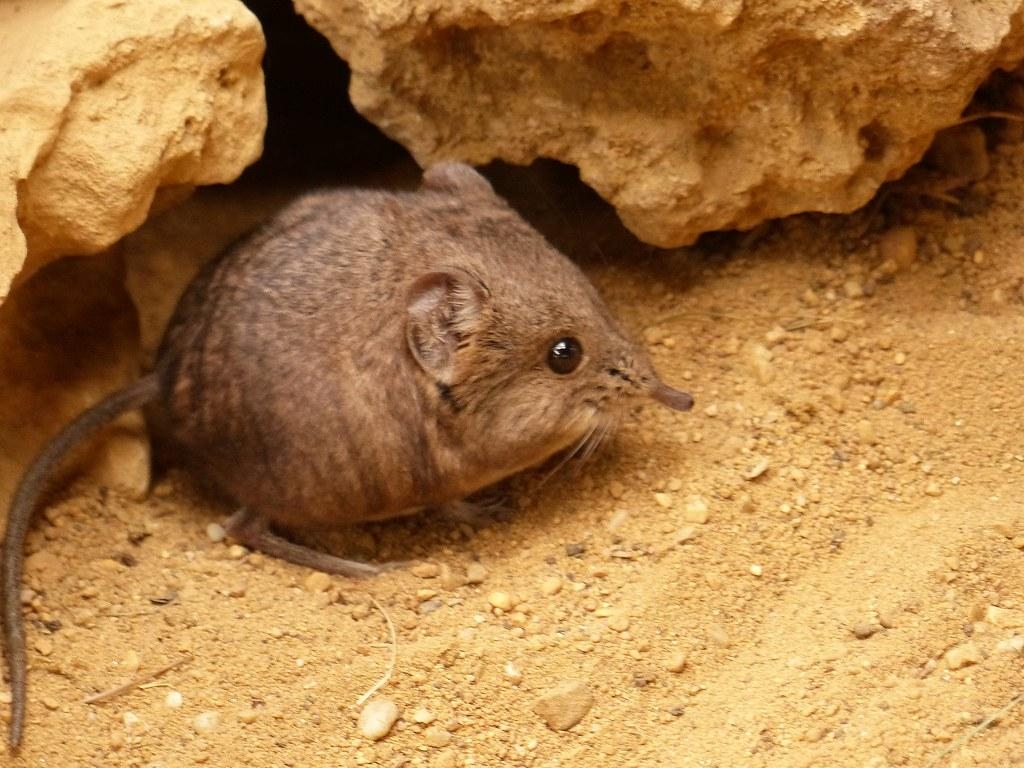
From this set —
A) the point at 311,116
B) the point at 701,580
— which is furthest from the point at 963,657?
the point at 311,116

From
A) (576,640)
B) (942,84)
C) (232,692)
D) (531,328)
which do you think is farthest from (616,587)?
(942,84)

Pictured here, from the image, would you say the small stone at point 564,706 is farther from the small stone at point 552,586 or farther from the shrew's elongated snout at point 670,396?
the shrew's elongated snout at point 670,396

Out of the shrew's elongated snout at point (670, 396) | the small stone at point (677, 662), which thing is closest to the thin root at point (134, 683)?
the small stone at point (677, 662)

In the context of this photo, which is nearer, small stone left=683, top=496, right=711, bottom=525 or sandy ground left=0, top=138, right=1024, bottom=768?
sandy ground left=0, top=138, right=1024, bottom=768

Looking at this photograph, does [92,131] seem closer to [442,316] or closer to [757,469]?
[442,316]

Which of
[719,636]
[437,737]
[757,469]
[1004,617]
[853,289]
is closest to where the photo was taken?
[1004,617]

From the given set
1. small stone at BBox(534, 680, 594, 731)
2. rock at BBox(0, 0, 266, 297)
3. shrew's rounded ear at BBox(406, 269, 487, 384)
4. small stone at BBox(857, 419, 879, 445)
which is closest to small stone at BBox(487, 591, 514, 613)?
small stone at BBox(534, 680, 594, 731)

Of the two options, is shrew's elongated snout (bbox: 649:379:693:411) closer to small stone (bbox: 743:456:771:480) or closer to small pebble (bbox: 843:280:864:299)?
small stone (bbox: 743:456:771:480)
